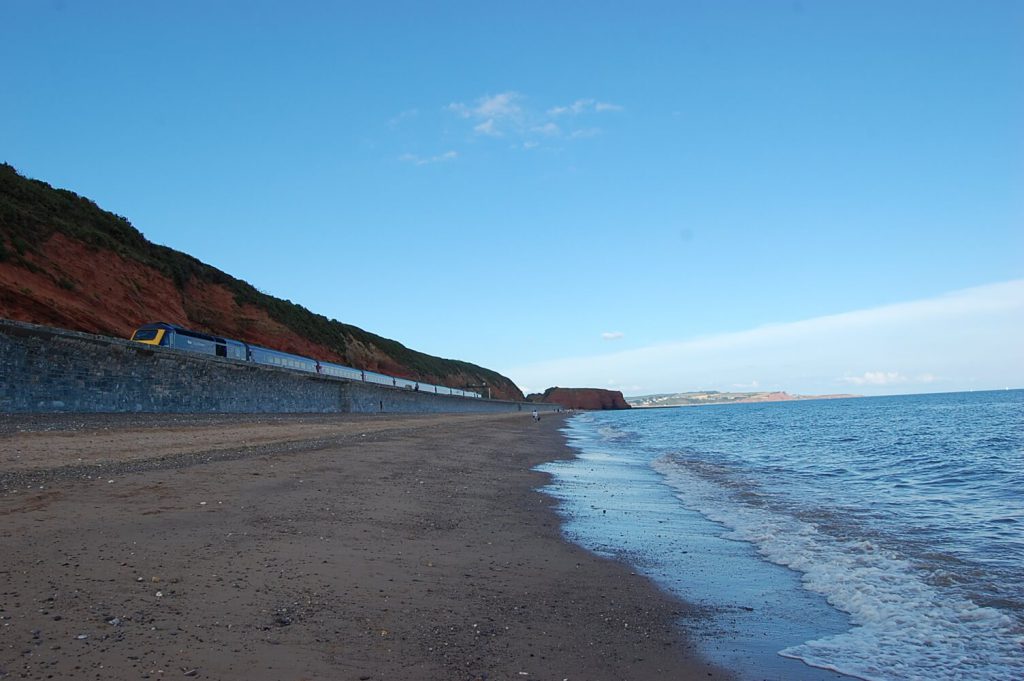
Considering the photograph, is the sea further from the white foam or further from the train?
the train

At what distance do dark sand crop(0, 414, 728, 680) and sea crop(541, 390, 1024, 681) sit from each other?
2.00 feet

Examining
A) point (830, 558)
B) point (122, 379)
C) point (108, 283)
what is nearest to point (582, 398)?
point (108, 283)

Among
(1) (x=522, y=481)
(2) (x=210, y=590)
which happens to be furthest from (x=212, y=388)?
(2) (x=210, y=590)

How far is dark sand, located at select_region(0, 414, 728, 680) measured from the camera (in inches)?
146

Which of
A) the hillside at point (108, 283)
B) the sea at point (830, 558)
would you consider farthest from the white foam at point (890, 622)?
the hillside at point (108, 283)

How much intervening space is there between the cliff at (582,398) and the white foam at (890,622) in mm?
174371

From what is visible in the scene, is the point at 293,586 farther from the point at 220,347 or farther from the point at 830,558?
the point at 220,347

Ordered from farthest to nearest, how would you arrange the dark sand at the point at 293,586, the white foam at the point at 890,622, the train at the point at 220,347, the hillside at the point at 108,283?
the hillside at the point at 108,283, the train at the point at 220,347, the white foam at the point at 890,622, the dark sand at the point at 293,586

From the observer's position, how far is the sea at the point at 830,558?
15.4 feet

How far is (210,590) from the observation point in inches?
183

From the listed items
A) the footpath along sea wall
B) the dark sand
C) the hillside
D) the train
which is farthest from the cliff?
the dark sand

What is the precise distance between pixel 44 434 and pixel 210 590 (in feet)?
34.2

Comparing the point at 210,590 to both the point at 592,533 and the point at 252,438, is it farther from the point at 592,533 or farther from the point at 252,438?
the point at 252,438

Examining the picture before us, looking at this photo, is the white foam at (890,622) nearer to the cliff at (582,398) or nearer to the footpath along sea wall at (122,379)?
the footpath along sea wall at (122,379)
